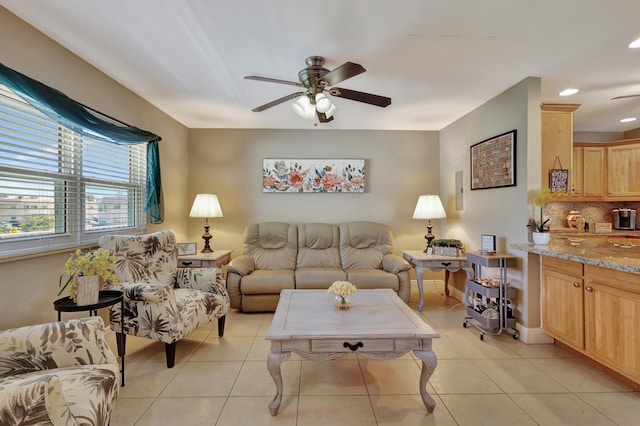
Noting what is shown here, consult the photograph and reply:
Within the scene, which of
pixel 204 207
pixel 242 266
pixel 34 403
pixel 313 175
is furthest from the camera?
pixel 313 175

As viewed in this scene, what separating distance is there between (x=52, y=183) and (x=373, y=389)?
9.13 feet

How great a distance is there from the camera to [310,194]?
4.41 meters

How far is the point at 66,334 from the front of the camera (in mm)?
1455

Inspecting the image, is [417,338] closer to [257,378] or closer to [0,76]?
[257,378]

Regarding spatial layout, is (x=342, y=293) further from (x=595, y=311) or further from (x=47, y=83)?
(x=47, y=83)

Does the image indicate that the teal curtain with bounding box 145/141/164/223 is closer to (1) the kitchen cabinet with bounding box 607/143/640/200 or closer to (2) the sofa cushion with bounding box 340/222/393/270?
(2) the sofa cushion with bounding box 340/222/393/270

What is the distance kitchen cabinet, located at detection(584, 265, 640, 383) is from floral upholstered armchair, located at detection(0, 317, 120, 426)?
2989 millimetres

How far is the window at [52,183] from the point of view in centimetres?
185

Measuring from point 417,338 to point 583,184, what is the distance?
3895mm

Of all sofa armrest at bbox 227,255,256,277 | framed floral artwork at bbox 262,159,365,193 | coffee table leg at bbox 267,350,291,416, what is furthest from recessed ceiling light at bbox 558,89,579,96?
sofa armrest at bbox 227,255,256,277

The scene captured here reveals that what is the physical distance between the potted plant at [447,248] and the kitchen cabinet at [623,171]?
2326mm

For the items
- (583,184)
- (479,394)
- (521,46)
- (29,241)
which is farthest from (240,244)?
(583,184)

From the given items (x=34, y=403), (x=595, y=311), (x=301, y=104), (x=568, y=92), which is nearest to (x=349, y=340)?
(x=34, y=403)

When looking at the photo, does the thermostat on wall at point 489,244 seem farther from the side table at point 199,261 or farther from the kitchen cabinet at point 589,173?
the side table at point 199,261
